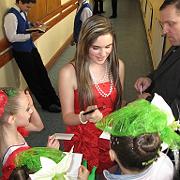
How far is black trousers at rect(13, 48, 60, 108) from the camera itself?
12.0 feet

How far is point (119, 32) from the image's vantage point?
8203 mm

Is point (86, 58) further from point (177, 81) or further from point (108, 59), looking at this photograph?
point (177, 81)

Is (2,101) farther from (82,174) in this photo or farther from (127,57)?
(127,57)

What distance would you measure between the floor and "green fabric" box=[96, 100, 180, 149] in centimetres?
209

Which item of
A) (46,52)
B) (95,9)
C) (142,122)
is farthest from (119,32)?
(142,122)

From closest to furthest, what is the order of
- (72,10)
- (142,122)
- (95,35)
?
(142,122) < (95,35) < (72,10)

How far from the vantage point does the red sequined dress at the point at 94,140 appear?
6.13 feet

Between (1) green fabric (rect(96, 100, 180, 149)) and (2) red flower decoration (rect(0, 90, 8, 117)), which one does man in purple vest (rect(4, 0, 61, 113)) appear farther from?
(1) green fabric (rect(96, 100, 180, 149))

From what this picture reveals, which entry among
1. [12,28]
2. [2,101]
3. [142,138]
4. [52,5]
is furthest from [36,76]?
[142,138]

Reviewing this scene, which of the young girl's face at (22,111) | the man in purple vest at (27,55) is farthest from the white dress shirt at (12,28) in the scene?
the young girl's face at (22,111)

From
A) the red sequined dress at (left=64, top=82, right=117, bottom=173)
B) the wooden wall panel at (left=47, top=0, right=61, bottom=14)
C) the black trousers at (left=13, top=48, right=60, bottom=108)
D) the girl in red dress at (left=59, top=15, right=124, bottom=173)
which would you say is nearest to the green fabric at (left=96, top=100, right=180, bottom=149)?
the girl in red dress at (left=59, top=15, right=124, bottom=173)

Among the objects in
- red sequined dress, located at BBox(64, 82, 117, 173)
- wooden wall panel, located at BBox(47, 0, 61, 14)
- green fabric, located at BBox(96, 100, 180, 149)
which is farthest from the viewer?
wooden wall panel, located at BBox(47, 0, 61, 14)

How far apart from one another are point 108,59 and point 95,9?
28.1 ft

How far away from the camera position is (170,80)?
1.73 m
